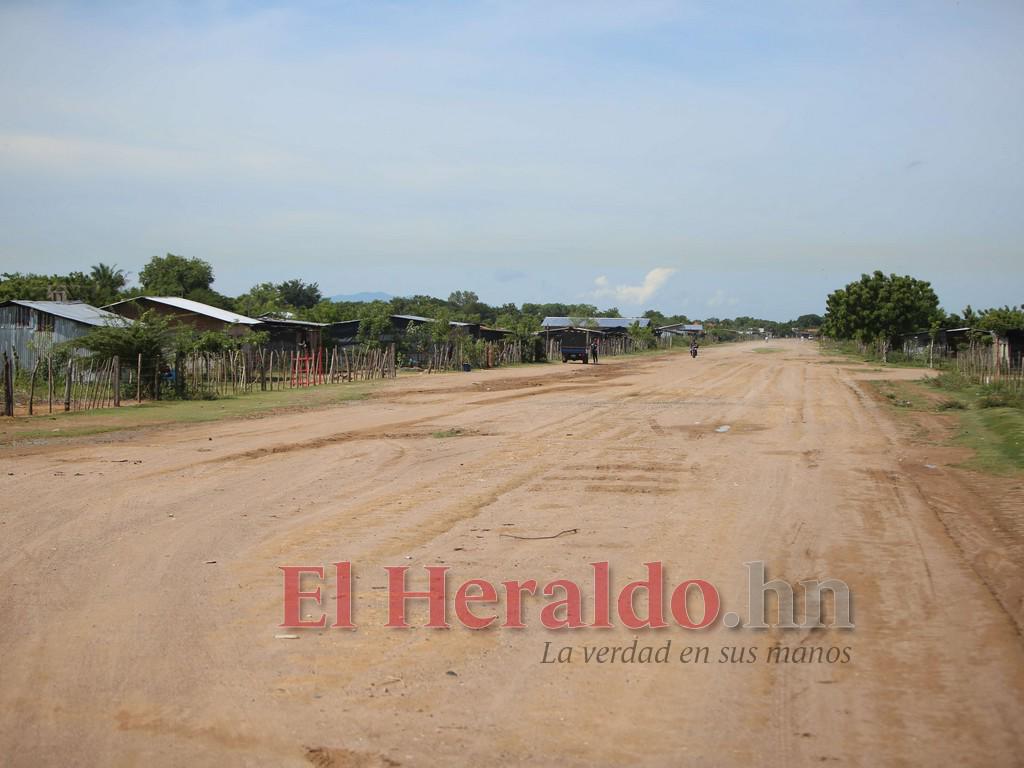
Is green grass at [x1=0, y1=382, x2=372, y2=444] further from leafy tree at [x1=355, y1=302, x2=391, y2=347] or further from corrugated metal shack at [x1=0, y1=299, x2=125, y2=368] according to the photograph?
leafy tree at [x1=355, y1=302, x2=391, y2=347]

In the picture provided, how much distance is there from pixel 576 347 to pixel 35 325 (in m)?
38.2

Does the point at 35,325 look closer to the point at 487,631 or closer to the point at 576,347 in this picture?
the point at 487,631

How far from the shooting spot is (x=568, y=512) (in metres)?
9.78

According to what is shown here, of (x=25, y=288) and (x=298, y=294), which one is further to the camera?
(x=298, y=294)

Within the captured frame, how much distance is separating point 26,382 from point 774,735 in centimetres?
3044

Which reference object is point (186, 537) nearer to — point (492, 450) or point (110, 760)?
point (110, 760)

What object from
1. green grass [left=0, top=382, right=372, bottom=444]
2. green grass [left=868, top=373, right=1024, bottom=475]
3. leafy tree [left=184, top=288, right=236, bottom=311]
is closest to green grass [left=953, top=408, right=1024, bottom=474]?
green grass [left=868, top=373, right=1024, bottom=475]

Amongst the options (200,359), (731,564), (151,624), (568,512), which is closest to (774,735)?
(731,564)

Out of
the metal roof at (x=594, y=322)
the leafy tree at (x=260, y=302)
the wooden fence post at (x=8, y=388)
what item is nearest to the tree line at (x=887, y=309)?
the metal roof at (x=594, y=322)

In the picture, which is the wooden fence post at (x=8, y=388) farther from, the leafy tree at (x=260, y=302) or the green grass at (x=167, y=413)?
the leafy tree at (x=260, y=302)

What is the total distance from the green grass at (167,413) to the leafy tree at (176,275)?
43.1 m

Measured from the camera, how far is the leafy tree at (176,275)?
6881 cm

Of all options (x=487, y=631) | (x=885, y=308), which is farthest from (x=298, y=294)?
(x=487, y=631)

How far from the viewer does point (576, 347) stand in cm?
6506
